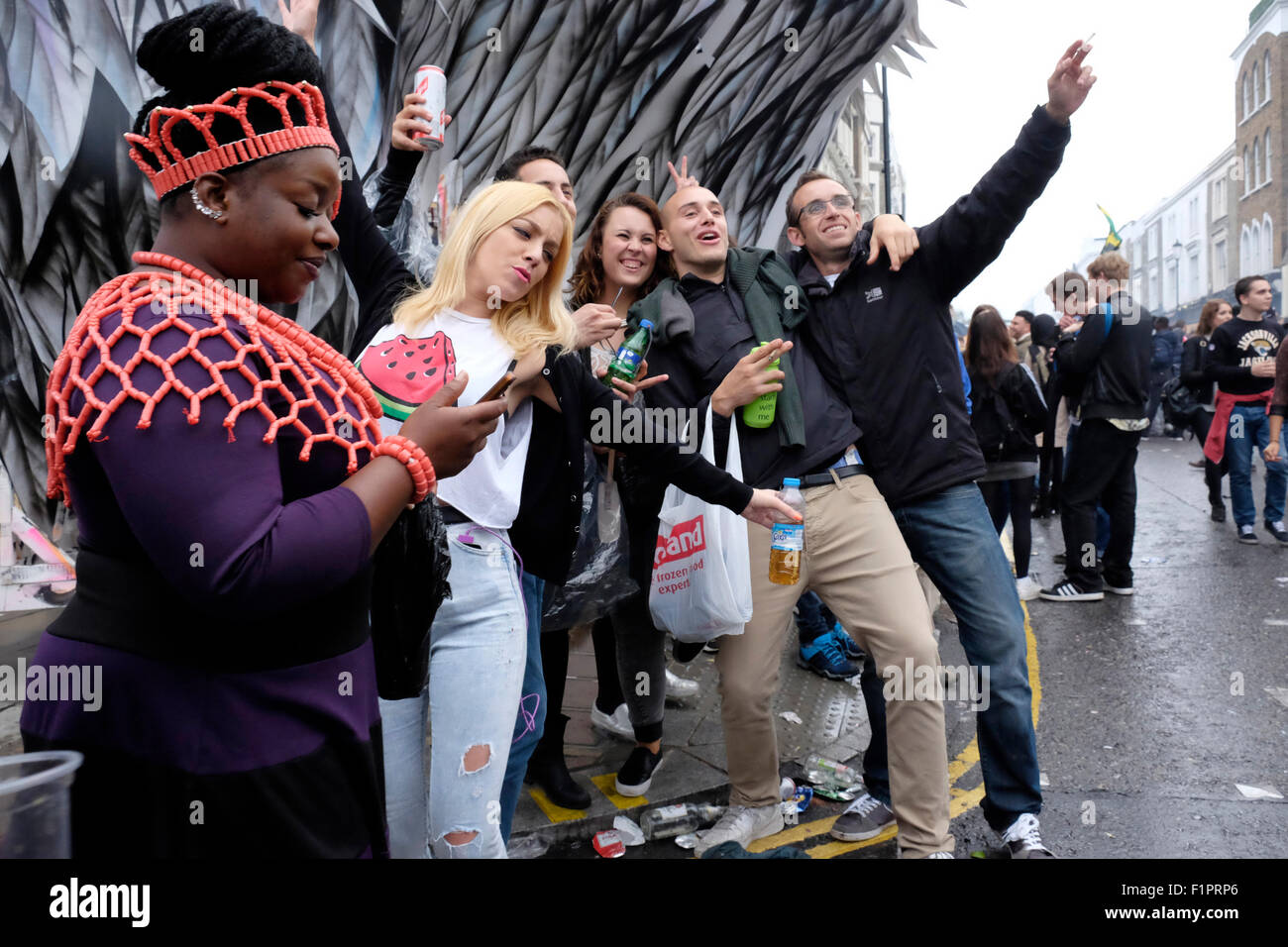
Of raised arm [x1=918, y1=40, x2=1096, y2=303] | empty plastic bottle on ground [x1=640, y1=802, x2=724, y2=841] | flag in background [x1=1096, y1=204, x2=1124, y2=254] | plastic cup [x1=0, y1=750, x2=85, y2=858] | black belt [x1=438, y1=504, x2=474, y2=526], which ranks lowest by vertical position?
empty plastic bottle on ground [x1=640, y1=802, x2=724, y2=841]

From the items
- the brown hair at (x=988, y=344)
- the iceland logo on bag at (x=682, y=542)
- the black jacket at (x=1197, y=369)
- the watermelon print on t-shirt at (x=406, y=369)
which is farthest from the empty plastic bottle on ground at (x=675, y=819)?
the black jacket at (x=1197, y=369)

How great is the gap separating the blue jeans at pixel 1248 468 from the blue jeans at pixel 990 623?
21.0ft

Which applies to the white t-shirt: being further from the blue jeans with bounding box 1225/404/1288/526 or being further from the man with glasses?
the blue jeans with bounding box 1225/404/1288/526

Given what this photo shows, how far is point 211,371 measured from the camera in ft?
3.81

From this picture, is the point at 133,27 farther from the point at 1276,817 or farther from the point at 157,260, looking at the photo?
the point at 1276,817

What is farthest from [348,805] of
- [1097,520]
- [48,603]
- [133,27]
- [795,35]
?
[795,35]

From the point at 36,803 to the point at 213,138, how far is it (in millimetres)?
913

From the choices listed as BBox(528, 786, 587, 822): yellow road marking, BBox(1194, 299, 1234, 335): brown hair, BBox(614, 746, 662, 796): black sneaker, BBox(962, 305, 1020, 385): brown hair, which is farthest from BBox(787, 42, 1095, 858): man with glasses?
BBox(1194, 299, 1234, 335): brown hair

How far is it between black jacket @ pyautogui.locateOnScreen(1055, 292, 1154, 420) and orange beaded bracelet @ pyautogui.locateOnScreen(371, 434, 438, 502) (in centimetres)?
623

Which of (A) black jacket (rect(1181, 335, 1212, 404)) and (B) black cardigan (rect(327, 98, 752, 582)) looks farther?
(A) black jacket (rect(1181, 335, 1212, 404))

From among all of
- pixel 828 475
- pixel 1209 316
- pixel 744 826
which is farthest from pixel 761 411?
pixel 1209 316

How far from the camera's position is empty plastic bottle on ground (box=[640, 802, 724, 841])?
3.34m

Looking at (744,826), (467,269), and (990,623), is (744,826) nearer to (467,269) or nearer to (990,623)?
(990,623)

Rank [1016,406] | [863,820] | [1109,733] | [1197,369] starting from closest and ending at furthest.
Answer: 1. [863,820]
2. [1109,733]
3. [1016,406]
4. [1197,369]
